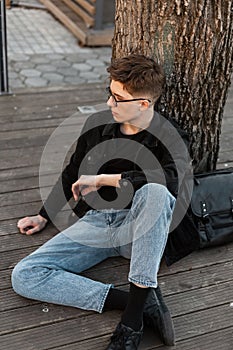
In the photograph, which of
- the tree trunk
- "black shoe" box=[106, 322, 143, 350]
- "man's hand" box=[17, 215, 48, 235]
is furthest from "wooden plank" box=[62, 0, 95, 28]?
"black shoe" box=[106, 322, 143, 350]

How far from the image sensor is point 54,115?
150 inches

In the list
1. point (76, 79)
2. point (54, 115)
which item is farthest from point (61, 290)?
point (76, 79)

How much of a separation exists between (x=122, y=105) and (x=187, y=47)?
54cm

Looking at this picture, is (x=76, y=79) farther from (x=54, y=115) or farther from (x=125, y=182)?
(x=125, y=182)

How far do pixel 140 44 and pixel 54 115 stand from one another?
4.67 ft

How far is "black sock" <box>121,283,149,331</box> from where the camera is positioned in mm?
1888

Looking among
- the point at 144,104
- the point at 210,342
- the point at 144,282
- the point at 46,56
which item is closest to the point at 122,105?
the point at 144,104

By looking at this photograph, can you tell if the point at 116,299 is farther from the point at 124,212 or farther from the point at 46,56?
the point at 46,56

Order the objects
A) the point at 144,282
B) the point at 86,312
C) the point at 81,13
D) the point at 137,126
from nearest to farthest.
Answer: the point at 144,282 → the point at 86,312 → the point at 137,126 → the point at 81,13

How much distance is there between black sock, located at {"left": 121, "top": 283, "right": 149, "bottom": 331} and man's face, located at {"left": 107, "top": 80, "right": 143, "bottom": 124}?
667 mm

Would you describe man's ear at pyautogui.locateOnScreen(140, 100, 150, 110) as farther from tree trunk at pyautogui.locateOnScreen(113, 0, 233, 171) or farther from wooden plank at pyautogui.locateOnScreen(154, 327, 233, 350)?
wooden plank at pyautogui.locateOnScreen(154, 327, 233, 350)

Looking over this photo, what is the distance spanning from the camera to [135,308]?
1.90m

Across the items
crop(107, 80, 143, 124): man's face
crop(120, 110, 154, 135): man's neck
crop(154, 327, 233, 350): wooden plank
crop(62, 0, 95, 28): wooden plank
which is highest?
crop(107, 80, 143, 124): man's face

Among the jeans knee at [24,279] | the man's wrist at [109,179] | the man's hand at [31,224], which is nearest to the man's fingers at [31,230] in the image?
the man's hand at [31,224]
